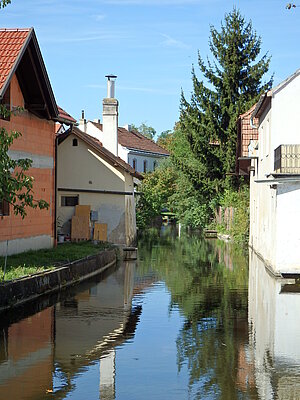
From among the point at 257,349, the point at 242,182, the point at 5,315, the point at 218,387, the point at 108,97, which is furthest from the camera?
the point at 242,182

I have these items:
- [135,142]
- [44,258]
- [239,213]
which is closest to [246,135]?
[239,213]

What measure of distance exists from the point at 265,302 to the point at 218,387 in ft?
26.6

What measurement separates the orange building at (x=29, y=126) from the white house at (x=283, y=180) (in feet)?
23.3

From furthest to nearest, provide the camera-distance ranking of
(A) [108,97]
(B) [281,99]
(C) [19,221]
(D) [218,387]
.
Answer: (A) [108,97]
(B) [281,99]
(C) [19,221]
(D) [218,387]

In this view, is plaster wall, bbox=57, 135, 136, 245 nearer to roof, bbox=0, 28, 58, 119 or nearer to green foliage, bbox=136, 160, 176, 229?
roof, bbox=0, 28, 58, 119

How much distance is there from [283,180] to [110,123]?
1438 centimetres

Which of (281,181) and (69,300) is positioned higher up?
(281,181)

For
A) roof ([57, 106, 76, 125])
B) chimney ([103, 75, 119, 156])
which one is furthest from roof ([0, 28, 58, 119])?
chimney ([103, 75, 119, 156])

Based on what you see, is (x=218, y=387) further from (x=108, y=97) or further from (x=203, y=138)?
(x=203, y=138)

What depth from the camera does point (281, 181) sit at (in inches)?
901

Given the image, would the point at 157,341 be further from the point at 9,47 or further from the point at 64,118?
the point at 64,118

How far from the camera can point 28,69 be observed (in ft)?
74.9

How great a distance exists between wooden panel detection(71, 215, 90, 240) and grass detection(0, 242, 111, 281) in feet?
10.9

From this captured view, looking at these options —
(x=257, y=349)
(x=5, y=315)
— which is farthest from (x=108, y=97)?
(x=257, y=349)
